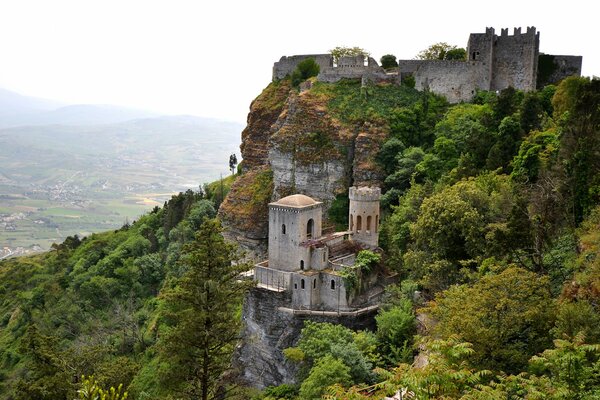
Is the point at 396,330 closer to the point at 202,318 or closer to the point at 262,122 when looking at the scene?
the point at 202,318

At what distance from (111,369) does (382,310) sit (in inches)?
591

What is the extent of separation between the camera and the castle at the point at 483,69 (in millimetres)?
50688

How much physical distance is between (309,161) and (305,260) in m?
13.8

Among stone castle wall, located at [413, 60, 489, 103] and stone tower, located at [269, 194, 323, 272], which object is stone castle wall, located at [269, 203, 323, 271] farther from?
stone castle wall, located at [413, 60, 489, 103]

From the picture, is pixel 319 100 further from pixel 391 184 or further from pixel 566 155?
pixel 566 155

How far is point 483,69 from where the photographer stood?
169 ft

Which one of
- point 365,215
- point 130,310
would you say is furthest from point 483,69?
point 130,310

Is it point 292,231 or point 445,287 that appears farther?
point 292,231

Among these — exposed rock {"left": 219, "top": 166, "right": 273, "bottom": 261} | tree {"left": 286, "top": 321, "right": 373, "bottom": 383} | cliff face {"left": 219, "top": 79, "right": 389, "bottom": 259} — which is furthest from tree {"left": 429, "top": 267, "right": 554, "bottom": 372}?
exposed rock {"left": 219, "top": 166, "right": 273, "bottom": 261}

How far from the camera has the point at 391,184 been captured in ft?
150

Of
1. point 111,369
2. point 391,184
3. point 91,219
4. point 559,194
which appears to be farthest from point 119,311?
point 91,219

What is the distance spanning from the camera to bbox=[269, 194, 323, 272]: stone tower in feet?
120

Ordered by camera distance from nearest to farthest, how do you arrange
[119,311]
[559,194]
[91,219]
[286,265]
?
[559,194] < [286,265] < [119,311] < [91,219]

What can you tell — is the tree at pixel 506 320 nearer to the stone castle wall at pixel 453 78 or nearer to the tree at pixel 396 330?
the tree at pixel 396 330
